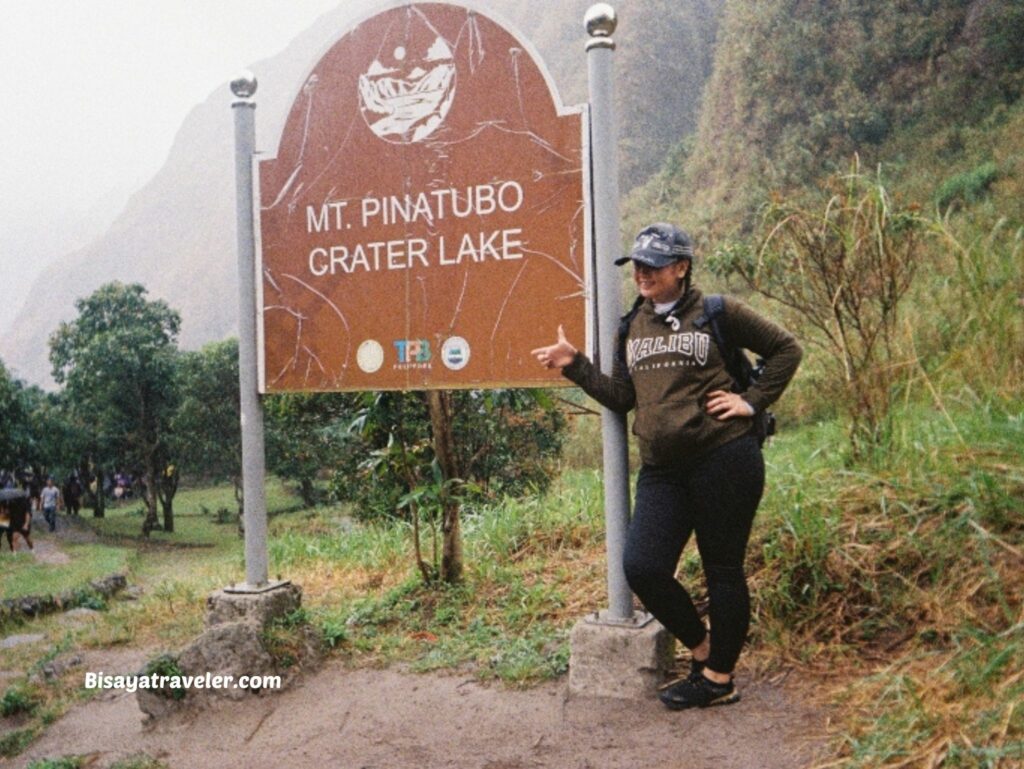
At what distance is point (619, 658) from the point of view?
3465 millimetres

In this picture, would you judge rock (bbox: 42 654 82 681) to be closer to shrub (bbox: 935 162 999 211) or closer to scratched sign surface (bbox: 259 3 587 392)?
scratched sign surface (bbox: 259 3 587 392)

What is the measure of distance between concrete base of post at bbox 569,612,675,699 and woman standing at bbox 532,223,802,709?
12cm

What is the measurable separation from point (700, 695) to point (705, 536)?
0.57m

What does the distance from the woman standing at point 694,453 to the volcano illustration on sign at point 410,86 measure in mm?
1272

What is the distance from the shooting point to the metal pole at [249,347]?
4.38 metres

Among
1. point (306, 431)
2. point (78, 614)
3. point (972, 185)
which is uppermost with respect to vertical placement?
point (972, 185)

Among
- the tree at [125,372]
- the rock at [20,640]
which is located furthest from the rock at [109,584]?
the tree at [125,372]

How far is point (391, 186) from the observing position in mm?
4117

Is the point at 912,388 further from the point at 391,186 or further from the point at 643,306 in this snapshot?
the point at 391,186

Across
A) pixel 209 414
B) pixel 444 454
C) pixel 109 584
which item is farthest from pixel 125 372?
pixel 444 454

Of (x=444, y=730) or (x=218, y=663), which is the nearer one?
(x=444, y=730)

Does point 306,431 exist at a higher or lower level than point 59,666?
higher

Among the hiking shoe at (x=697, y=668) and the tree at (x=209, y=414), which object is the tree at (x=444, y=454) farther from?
the tree at (x=209, y=414)

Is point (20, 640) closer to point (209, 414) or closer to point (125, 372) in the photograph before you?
point (209, 414)
